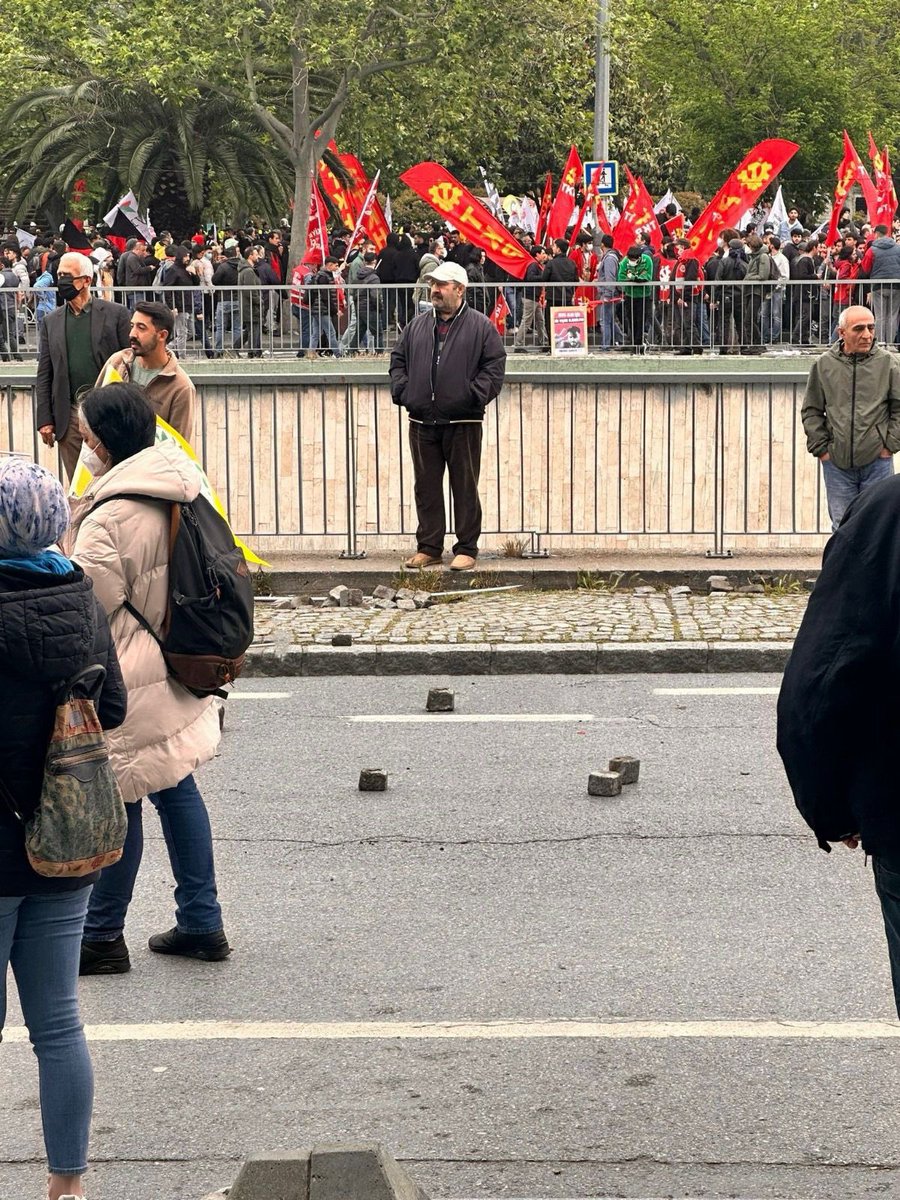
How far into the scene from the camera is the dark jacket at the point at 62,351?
1184 cm

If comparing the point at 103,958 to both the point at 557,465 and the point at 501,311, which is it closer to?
the point at 557,465

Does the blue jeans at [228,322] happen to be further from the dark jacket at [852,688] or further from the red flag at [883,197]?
the dark jacket at [852,688]

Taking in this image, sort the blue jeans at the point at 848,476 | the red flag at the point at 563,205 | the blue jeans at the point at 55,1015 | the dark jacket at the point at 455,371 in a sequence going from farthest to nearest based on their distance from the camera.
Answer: the red flag at the point at 563,205, the dark jacket at the point at 455,371, the blue jeans at the point at 848,476, the blue jeans at the point at 55,1015

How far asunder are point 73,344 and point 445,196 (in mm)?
12633

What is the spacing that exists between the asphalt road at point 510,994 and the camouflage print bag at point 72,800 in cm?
84

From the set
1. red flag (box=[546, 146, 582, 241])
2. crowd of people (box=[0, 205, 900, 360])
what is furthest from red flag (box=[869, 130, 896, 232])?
red flag (box=[546, 146, 582, 241])

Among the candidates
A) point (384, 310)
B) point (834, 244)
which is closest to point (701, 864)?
point (384, 310)

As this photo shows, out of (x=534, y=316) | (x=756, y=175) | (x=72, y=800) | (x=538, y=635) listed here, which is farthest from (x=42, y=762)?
(x=756, y=175)

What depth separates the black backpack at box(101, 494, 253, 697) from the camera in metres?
5.16

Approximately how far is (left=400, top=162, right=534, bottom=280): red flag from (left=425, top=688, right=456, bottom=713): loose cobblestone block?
1541 centimetres

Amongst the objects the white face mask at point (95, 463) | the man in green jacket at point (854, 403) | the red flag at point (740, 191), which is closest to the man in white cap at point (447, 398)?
the man in green jacket at point (854, 403)

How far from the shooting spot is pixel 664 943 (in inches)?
219

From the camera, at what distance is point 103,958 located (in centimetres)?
546

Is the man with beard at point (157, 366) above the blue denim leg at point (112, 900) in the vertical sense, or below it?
above
